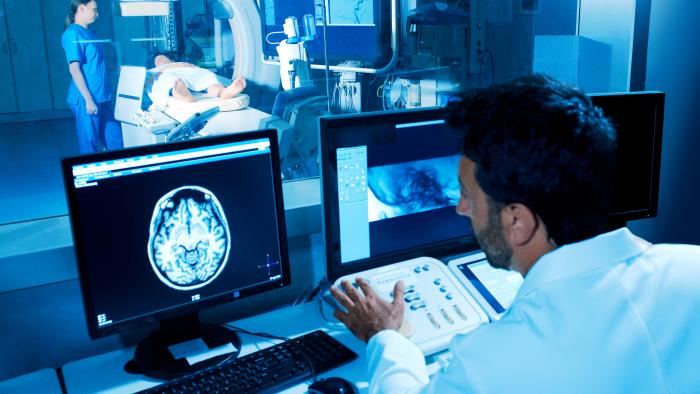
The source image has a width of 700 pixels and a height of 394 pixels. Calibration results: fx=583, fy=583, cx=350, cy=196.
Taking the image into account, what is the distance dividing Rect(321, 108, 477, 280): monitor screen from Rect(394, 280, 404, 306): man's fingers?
0.10 meters

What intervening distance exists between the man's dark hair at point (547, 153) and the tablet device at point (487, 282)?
0.49 m

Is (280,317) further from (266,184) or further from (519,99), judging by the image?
(519,99)

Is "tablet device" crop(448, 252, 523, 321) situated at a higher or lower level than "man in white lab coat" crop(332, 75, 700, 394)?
lower

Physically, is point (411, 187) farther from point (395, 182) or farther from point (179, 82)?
point (179, 82)

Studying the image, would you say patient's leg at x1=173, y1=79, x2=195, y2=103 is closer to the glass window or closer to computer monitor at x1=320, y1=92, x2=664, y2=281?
the glass window

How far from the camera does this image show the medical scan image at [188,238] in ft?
3.81

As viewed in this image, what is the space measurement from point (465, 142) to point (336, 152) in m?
0.42

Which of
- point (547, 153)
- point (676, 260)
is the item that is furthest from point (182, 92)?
point (676, 260)

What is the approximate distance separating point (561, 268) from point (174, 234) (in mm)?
744

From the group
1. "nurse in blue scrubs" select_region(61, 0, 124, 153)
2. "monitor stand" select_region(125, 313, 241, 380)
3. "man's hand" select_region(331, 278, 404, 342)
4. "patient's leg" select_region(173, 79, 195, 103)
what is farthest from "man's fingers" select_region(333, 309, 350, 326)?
"patient's leg" select_region(173, 79, 195, 103)

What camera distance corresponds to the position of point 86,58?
7.66ft

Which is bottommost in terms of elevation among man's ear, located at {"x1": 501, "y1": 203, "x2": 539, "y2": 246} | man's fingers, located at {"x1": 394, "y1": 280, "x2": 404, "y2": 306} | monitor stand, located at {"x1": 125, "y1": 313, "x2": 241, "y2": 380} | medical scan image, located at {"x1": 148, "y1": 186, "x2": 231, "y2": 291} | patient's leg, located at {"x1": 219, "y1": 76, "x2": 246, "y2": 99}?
monitor stand, located at {"x1": 125, "y1": 313, "x2": 241, "y2": 380}

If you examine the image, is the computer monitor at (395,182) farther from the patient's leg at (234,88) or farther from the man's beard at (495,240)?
the patient's leg at (234,88)

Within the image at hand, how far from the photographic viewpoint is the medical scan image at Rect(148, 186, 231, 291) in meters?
1.16
